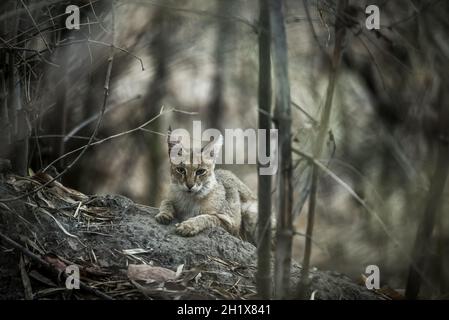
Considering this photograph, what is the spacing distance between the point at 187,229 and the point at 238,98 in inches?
82.0

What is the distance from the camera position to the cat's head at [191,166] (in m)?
4.42

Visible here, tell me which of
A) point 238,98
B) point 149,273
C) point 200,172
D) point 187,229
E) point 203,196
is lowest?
point 149,273

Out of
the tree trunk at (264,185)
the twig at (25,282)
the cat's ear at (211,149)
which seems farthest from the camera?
the cat's ear at (211,149)

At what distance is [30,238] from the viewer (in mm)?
3254

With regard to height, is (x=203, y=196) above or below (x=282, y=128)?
below

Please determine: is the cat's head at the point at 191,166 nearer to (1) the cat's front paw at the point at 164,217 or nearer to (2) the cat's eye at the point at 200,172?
(2) the cat's eye at the point at 200,172

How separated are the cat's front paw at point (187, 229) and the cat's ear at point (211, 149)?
0.69 m

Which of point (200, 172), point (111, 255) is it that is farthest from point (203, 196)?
point (111, 255)

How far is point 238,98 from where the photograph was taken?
18.6 ft

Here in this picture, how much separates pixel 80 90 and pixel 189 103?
1113 millimetres

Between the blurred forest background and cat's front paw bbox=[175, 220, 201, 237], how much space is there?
65cm

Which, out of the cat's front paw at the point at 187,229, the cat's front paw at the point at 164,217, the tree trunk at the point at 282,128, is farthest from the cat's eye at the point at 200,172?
the tree trunk at the point at 282,128

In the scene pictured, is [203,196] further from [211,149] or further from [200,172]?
[211,149]
